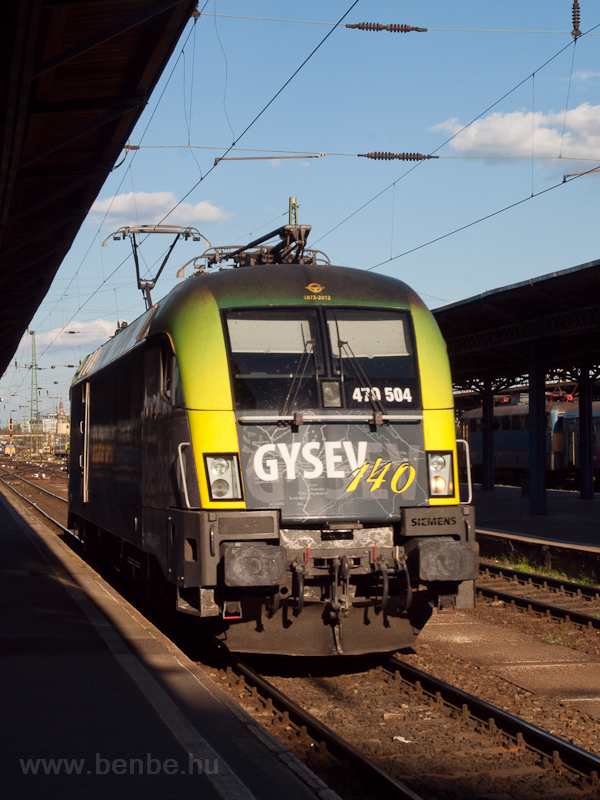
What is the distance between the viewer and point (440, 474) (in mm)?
7883

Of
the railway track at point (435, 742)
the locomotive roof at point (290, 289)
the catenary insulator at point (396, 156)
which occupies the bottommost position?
the railway track at point (435, 742)

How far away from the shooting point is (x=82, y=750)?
5137 mm

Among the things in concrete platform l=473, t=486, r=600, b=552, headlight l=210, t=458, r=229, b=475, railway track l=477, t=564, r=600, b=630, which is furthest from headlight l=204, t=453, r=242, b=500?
concrete platform l=473, t=486, r=600, b=552

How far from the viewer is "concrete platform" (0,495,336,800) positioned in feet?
15.3

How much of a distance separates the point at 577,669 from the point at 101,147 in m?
7.45

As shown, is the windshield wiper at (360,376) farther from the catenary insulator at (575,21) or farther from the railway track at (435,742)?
the catenary insulator at (575,21)

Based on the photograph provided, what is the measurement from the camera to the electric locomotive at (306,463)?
7.30m

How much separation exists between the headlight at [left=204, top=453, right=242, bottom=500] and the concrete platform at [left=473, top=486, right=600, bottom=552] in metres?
8.42

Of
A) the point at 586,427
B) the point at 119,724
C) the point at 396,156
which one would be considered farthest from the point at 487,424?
the point at 119,724

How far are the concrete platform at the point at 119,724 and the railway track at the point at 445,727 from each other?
0.52m

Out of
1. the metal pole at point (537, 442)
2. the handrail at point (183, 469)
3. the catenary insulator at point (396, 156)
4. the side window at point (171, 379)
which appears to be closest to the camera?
the handrail at point (183, 469)
